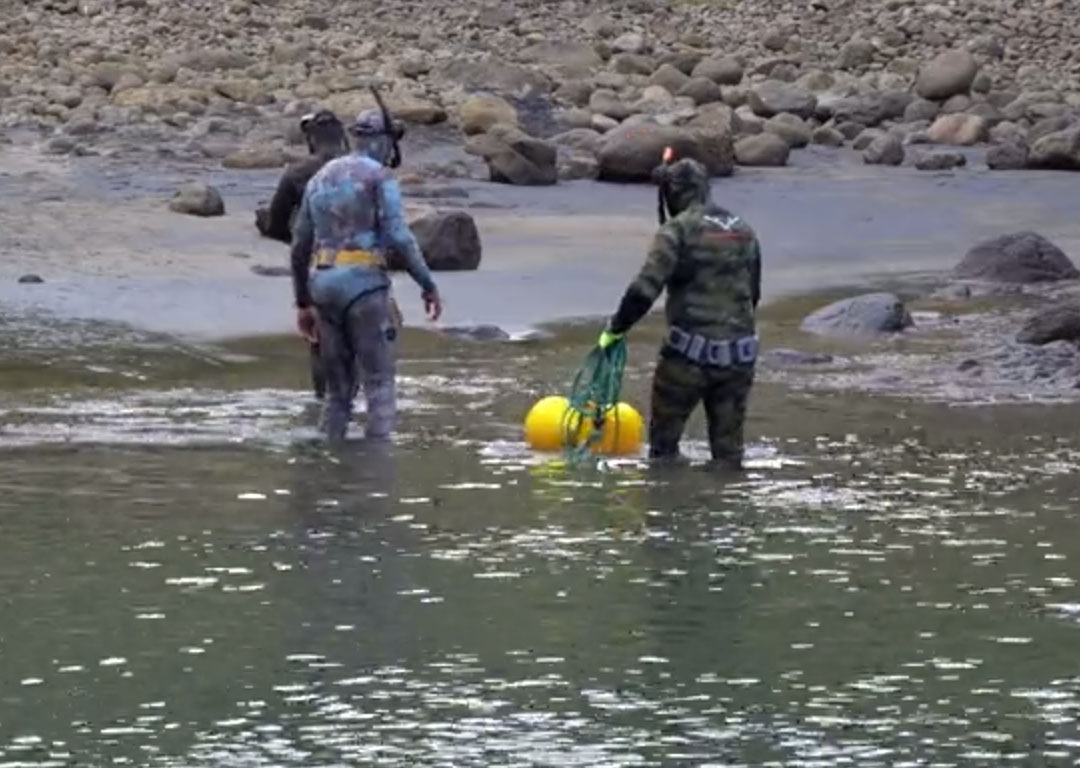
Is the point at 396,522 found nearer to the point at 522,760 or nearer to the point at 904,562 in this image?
the point at 904,562

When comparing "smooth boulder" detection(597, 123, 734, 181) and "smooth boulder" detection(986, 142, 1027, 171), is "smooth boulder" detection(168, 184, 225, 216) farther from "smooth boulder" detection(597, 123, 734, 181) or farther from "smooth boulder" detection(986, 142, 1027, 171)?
"smooth boulder" detection(986, 142, 1027, 171)

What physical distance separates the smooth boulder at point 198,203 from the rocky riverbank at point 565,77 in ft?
11.6

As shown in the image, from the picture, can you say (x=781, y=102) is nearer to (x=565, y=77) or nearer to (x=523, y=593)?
(x=565, y=77)

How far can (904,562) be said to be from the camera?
11031mm

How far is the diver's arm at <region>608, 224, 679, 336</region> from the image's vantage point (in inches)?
512

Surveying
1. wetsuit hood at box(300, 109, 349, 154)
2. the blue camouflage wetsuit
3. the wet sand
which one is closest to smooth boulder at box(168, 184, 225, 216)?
the wet sand

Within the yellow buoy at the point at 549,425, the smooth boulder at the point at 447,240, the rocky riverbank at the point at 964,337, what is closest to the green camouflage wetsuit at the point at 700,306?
the yellow buoy at the point at 549,425

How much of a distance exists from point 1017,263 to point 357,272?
1001 centimetres

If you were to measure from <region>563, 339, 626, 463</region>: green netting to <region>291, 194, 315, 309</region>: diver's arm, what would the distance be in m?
1.46

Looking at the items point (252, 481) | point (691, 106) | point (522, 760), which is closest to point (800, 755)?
point (522, 760)

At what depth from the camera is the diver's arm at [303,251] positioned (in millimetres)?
14266

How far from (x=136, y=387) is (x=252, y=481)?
3.84m

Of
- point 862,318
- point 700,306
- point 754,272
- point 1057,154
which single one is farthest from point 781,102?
point 700,306

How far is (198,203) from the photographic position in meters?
23.9
